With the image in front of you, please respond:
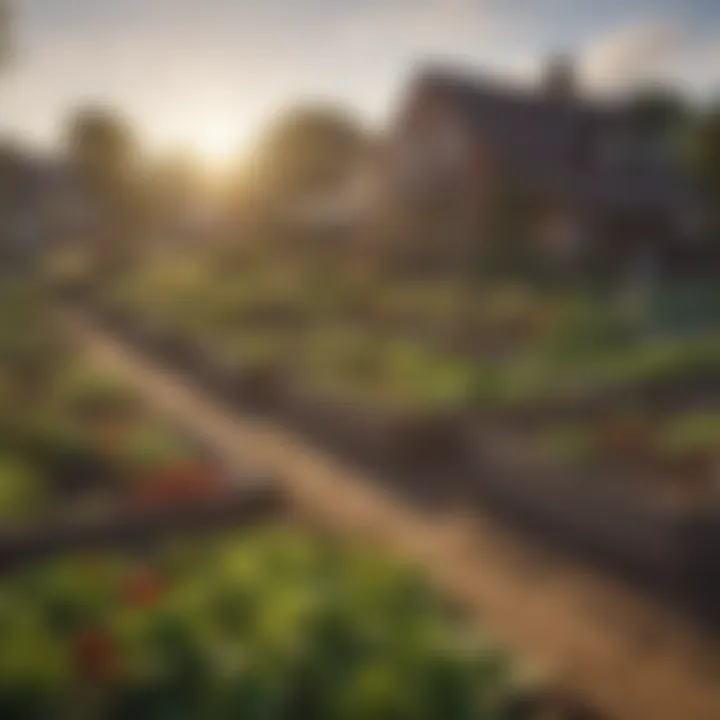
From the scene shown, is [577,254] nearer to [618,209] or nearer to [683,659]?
[618,209]

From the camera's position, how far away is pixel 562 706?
5184mm

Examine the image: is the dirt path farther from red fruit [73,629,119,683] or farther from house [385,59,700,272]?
house [385,59,700,272]

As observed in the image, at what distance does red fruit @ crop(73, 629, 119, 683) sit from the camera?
4.85 metres

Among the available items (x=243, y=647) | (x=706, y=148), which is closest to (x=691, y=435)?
(x=706, y=148)

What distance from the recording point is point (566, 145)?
1669cm

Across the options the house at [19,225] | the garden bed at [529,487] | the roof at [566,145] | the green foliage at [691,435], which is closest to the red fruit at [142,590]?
the garden bed at [529,487]

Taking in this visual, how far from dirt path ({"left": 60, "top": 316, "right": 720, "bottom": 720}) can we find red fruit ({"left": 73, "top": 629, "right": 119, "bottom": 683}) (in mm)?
2364

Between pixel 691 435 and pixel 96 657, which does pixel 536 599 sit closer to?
pixel 691 435

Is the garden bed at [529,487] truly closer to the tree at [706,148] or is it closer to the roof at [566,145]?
the tree at [706,148]

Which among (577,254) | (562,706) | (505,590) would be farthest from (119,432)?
(577,254)

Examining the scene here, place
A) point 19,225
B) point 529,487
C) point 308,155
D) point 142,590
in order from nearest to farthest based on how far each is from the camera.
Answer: point 142,590
point 529,487
point 19,225
point 308,155

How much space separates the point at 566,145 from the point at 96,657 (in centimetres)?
1390

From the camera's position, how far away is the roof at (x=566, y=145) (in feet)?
49.2

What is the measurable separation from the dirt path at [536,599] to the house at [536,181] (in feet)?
23.9
